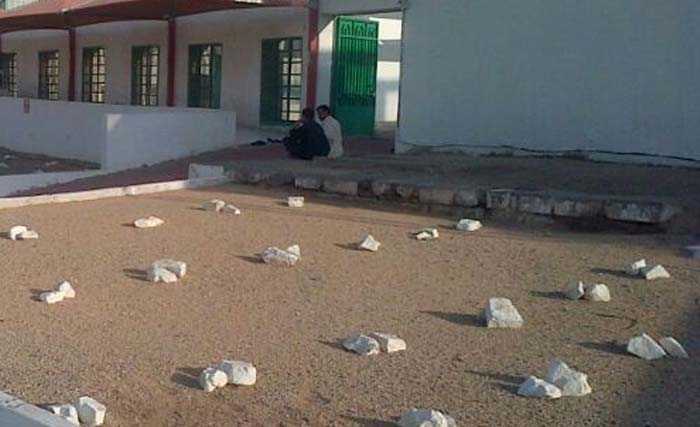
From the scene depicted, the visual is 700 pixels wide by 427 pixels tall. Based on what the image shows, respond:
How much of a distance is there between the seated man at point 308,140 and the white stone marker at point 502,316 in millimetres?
7884

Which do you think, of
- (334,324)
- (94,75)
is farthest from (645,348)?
(94,75)

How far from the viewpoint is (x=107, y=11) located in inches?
776

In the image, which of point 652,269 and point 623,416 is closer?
point 623,416

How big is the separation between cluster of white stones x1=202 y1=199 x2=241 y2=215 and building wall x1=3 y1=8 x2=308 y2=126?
811 cm

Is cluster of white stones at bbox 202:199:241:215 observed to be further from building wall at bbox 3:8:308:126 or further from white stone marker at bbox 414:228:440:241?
building wall at bbox 3:8:308:126

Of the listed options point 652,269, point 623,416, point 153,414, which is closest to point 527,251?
point 652,269

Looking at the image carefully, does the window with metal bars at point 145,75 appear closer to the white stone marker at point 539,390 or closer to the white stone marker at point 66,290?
the white stone marker at point 66,290

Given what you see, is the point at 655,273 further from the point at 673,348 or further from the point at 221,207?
the point at 221,207

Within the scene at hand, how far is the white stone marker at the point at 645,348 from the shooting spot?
15.6 ft

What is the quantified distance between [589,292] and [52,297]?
336cm

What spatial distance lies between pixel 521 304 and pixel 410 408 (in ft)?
6.16

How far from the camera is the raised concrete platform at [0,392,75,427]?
3.75 m

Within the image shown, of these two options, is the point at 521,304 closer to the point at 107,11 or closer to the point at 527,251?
the point at 527,251

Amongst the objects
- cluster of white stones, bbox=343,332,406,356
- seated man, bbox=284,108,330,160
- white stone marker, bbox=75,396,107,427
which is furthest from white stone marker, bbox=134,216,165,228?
seated man, bbox=284,108,330,160
